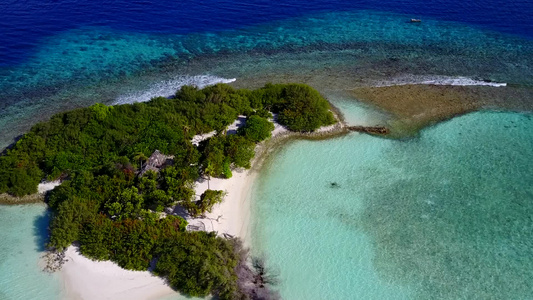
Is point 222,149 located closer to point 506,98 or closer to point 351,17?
point 506,98

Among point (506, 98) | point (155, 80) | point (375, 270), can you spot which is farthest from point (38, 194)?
point (506, 98)

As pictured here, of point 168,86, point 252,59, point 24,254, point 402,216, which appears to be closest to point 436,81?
point 252,59

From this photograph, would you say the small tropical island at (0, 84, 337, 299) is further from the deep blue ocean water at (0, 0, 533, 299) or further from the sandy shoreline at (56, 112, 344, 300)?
the deep blue ocean water at (0, 0, 533, 299)

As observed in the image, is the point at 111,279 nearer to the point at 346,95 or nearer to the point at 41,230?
the point at 41,230

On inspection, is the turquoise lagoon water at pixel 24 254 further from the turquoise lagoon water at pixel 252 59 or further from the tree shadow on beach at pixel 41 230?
the turquoise lagoon water at pixel 252 59

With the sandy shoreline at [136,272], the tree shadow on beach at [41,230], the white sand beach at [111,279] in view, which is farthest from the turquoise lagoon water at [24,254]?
the sandy shoreline at [136,272]
